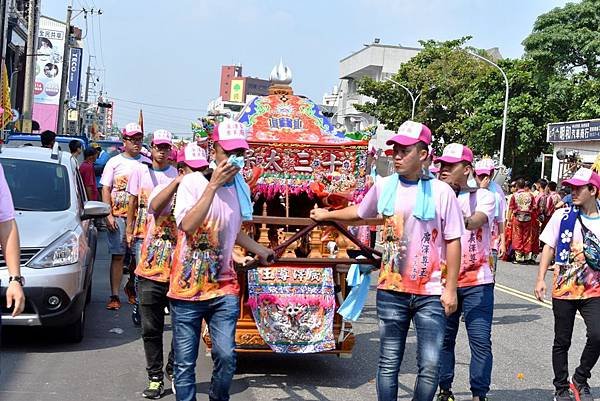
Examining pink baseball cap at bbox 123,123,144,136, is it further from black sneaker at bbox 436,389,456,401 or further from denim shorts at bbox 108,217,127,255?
black sneaker at bbox 436,389,456,401

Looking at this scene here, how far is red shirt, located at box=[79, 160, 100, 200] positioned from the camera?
14273mm

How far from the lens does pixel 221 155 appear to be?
521 centimetres

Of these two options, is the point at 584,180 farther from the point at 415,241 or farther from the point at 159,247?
the point at 159,247

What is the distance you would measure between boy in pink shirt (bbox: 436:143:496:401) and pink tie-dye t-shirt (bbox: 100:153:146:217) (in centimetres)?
410

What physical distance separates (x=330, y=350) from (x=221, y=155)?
8.45ft

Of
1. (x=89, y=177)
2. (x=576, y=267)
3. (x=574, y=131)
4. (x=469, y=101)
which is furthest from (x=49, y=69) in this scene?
(x=576, y=267)

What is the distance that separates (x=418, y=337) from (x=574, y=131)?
1125 inches

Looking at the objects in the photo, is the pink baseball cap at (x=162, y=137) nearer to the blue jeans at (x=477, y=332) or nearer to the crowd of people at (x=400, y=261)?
the crowd of people at (x=400, y=261)

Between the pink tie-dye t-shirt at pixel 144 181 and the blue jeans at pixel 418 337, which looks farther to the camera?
the pink tie-dye t-shirt at pixel 144 181

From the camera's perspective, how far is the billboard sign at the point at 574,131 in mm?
30781

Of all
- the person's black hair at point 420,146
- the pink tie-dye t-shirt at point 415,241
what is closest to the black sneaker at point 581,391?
the pink tie-dye t-shirt at point 415,241

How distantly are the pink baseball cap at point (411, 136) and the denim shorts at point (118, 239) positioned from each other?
16.4ft

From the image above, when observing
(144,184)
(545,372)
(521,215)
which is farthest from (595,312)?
(521,215)

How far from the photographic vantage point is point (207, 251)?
522 cm
